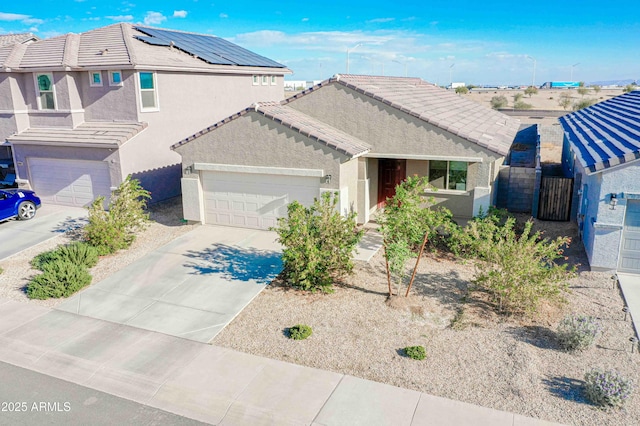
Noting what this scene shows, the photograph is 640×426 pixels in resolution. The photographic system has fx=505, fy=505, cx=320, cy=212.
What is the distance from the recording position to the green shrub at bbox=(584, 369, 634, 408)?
7863mm

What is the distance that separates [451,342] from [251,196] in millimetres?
9252

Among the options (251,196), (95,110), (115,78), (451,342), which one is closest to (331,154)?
(251,196)

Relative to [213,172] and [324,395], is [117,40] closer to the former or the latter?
[213,172]

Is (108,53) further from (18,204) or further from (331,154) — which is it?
(331,154)

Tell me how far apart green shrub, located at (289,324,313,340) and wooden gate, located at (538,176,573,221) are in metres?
11.3

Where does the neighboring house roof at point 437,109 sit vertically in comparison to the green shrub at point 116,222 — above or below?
above

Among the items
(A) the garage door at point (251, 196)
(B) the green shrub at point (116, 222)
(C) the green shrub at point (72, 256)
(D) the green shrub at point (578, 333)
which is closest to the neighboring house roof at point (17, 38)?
(B) the green shrub at point (116, 222)

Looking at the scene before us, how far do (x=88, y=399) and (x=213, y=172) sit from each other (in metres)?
10.0

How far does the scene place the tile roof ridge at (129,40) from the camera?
63.5 ft

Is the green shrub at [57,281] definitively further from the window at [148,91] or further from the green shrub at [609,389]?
the green shrub at [609,389]

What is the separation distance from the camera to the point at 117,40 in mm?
21203

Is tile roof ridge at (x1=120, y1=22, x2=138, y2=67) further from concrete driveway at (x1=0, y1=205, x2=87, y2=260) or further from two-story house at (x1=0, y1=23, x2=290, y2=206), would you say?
concrete driveway at (x1=0, y1=205, x2=87, y2=260)

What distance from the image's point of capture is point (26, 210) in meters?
18.7

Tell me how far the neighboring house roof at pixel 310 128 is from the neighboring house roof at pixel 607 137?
651 centimetres
